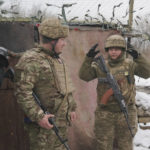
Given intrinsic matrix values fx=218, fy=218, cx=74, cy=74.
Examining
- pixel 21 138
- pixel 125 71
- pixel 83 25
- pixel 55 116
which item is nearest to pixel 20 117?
pixel 21 138

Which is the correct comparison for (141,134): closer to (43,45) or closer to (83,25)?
(83,25)

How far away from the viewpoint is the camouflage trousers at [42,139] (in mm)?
2180

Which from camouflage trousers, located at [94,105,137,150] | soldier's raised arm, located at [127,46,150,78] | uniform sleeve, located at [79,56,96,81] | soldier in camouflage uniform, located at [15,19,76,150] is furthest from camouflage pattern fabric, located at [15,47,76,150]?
soldier's raised arm, located at [127,46,150,78]

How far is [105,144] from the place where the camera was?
2.99 metres

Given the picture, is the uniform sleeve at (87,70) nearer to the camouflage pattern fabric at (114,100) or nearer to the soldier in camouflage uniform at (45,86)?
the camouflage pattern fabric at (114,100)

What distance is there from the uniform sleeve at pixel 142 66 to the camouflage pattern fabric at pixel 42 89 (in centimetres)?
113

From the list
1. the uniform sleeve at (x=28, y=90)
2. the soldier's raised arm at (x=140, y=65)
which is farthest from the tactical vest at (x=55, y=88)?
the soldier's raised arm at (x=140, y=65)

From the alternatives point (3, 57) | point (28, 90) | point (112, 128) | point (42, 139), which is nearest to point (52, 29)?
point (3, 57)

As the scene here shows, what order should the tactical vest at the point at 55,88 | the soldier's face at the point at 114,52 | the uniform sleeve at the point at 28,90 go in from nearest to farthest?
1. the uniform sleeve at the point at 28,90
2. the tactical vest at the point at 55,88
3. the soldier's face at the point at 114,52

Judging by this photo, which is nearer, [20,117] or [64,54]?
[20,117]

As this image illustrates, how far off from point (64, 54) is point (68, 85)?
1264mm

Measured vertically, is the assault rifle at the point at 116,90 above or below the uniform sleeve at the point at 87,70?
below

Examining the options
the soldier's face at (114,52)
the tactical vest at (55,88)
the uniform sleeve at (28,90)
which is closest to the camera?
the uniform sleeve at (28,90)

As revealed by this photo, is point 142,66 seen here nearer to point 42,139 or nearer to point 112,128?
point 112,128
